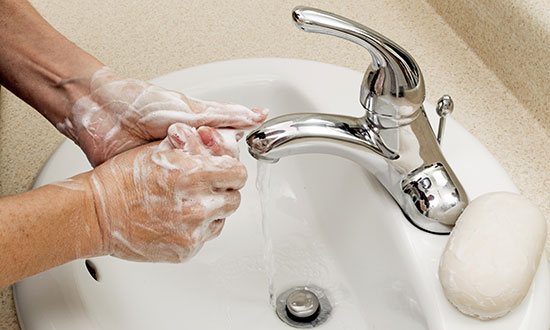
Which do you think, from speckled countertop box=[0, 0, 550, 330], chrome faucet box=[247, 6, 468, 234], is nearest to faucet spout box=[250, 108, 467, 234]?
chrome faucet box=[247, 6, 468, 234]

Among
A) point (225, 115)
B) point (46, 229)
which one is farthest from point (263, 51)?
point (46, 229)

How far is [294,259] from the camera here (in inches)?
30.5

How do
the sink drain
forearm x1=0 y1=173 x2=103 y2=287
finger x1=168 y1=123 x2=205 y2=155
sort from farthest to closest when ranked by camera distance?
the sink drain → finger x1=168 y1=123 x2=205 y2=155 → forearm x1=0 y1=173 x2=103 y2=287

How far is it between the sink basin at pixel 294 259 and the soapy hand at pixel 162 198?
85 mm

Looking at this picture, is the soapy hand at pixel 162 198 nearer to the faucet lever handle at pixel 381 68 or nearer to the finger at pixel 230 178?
the finger at pixel 230 178

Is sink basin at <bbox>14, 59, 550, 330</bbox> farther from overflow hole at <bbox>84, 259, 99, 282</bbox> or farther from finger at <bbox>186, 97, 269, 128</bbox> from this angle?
finger at <bbox>186, 97, 269, 128</bbox>

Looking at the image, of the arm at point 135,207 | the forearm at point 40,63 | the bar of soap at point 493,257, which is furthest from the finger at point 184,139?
the bar of soap at point 493,257

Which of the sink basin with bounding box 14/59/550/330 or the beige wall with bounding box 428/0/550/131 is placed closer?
the sink basin with bounding box 14/59/550/330

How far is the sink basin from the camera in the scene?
580 millimetres

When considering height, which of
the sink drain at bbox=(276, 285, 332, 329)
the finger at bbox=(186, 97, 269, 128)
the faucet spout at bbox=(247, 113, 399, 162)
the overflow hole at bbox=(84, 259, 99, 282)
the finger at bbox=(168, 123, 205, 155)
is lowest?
the sink drain at bbox=(276, 285, 332, 329)

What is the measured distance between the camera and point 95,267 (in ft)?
2.30

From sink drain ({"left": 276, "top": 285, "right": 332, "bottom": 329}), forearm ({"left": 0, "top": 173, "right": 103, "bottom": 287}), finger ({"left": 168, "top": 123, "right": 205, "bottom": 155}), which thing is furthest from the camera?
sink drain ({"left": 276, "top": 285, "right": 332, "bottom": 329})

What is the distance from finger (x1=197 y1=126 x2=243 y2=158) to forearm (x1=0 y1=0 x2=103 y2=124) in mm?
155

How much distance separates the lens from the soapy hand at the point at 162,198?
1.86 ft
